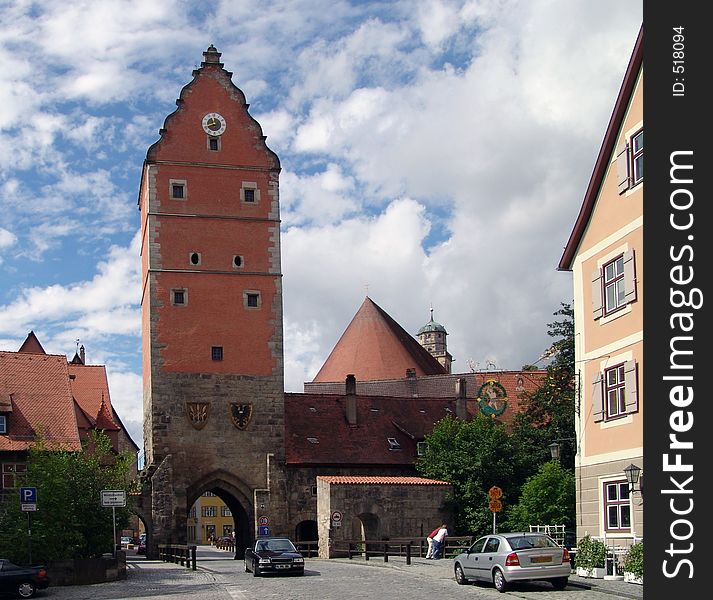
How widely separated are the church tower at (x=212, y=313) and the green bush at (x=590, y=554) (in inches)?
1079

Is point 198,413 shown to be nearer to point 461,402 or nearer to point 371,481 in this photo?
point 371,481

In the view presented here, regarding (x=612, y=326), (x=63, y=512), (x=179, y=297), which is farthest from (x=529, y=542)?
(x=179, y=297)

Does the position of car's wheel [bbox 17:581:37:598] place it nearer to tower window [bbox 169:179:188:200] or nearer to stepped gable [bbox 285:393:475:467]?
stepped gable [bbox 285:393:475:467]

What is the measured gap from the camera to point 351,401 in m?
59.9

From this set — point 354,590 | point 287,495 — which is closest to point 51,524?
point 354,590

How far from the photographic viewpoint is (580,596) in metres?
23.2

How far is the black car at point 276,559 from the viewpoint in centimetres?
3325

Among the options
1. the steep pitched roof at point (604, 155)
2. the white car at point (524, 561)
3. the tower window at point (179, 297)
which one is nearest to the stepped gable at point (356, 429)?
the tower window at point (179, 297)

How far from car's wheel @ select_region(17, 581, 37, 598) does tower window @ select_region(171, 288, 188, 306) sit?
91.2ft

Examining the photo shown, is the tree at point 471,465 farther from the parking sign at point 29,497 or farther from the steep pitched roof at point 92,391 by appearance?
the parking sign at point 29,497

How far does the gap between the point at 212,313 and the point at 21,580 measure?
2816 cm
